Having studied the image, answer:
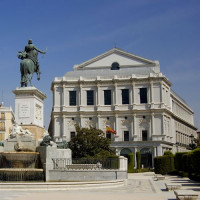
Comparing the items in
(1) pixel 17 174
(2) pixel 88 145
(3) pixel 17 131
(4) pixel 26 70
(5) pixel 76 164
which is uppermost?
(4) pixel 26 70

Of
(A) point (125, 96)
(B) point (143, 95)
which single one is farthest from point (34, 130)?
(A) point (125, 96)

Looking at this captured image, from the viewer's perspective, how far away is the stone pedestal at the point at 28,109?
66.2 ft

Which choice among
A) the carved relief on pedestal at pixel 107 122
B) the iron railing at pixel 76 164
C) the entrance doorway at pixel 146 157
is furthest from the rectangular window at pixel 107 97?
the iron railing at pixel 76 164

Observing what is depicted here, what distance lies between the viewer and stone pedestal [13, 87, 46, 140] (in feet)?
66.2

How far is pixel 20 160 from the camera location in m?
19.1

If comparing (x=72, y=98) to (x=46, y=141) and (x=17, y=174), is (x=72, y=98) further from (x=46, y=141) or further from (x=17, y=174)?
(x=17, y=174)

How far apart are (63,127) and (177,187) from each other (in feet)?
191

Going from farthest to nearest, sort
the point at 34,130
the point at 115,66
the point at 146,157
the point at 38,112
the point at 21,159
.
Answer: the point at 115,66
the point at 146,157
the point at 38,112
the point at 34,130
the point at 21,159

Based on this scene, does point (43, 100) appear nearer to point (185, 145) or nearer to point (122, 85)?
point (122, 85)

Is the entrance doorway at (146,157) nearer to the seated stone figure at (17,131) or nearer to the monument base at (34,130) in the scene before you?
the monument base at (34,130)

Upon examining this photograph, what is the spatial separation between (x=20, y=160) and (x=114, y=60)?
6854cm

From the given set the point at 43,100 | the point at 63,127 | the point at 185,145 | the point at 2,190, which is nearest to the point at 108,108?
the point at 63,127

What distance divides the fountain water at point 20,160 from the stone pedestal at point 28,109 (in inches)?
28.3

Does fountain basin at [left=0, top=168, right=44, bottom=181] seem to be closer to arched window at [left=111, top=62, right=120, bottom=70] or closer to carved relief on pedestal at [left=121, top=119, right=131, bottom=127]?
carved relief on pedestal at [left=121, top=119, right=131, bottom=127]
